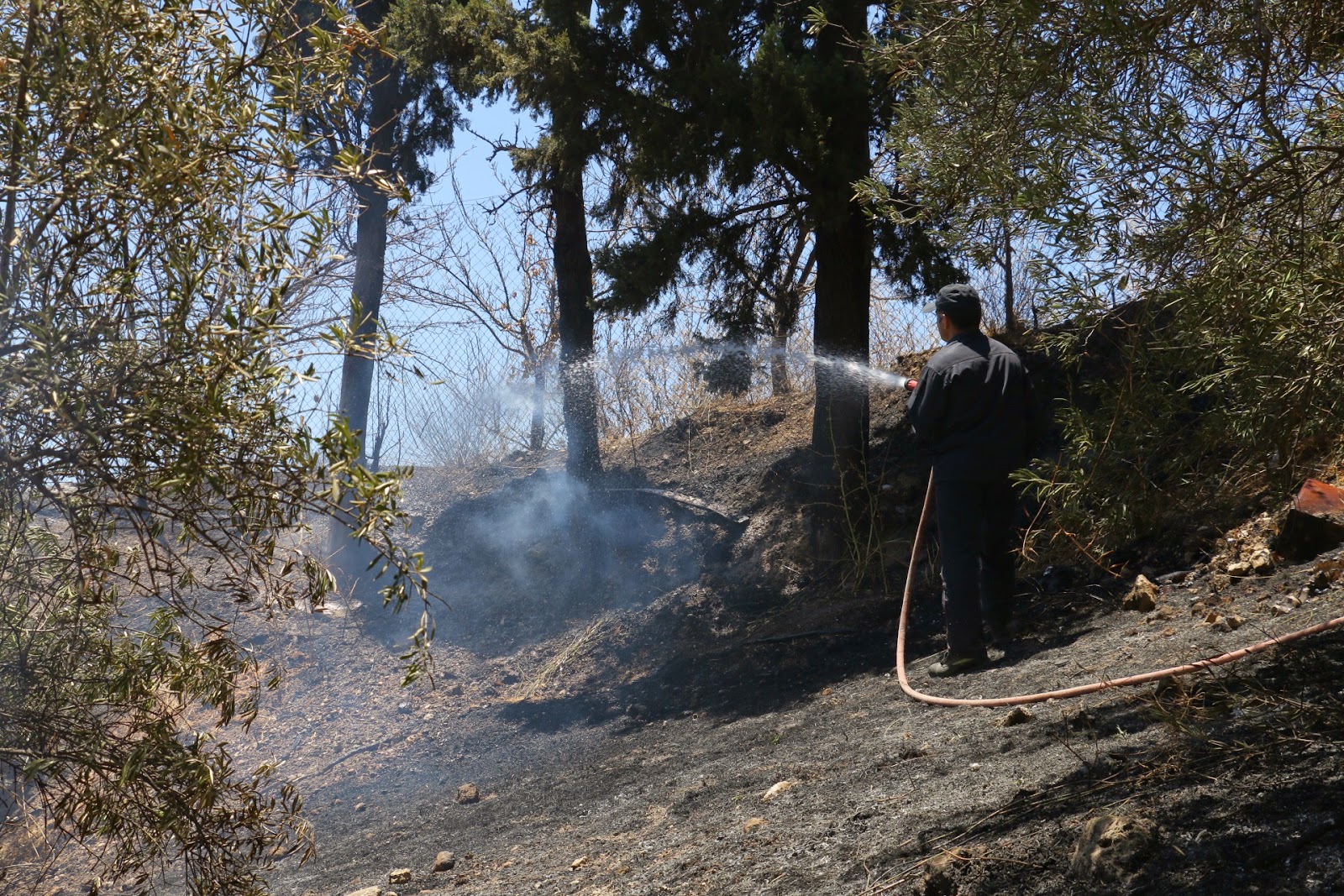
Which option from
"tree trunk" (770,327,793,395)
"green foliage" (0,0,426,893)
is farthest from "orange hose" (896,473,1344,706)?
"tree trunk" (770,327,793,395)

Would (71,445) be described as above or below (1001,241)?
below

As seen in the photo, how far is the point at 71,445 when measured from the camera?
2350 mm

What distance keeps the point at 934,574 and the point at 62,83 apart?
638 cm

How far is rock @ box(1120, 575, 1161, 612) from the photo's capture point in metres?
5.50

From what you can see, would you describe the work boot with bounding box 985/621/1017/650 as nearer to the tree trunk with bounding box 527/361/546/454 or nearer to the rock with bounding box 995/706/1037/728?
the rock with bounding box 995/706/1037/728

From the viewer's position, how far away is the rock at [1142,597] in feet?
18.0

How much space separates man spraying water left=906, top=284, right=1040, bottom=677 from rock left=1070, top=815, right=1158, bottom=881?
Answer: 2.66 metres

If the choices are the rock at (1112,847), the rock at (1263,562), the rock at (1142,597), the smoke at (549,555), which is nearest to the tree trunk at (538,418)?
the smoke at (549,555)

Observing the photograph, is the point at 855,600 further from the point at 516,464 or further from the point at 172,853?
the point at 516,464

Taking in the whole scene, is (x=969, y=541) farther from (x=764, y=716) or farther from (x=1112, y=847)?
(x=1112, y=847)

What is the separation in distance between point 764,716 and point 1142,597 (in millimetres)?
2109

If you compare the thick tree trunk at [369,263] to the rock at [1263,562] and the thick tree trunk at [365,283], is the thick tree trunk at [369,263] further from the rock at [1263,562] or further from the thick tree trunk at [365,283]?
the rock at [1263,562]

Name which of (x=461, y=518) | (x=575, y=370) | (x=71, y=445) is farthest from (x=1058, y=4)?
(x=461, y=518)

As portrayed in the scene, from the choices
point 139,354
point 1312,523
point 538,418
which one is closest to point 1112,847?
point 139,354
